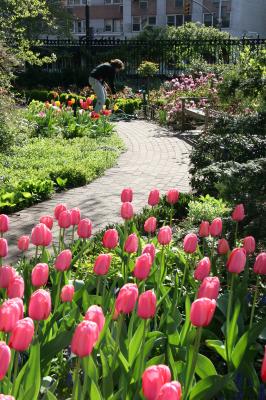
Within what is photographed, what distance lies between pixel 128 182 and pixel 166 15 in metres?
49.9

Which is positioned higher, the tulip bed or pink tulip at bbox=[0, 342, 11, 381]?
pink tulip at bbox=[0, 342, 11, 381]

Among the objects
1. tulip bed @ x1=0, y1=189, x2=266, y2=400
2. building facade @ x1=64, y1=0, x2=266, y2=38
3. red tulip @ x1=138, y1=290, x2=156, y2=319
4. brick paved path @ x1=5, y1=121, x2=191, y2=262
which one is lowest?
brick paved path @ x1=5, y1=121, x2=191, y2=262

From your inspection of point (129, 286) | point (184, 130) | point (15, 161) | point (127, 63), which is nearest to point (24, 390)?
point (129, 286)

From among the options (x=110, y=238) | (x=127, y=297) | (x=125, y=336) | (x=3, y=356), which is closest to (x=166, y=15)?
(x=110, y=238)

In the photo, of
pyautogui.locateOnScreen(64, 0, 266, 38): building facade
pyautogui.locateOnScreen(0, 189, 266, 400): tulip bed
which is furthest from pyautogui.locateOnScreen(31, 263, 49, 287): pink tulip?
pyautogui.locateOnScreen(64, 0, 266, 38): building facade

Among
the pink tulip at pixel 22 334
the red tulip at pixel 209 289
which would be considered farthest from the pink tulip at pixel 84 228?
the pink tulip at pixel 22 334

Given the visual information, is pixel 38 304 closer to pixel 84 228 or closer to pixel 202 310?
pixel 202 310

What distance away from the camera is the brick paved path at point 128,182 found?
6.78 m

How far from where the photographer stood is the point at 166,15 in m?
55.5

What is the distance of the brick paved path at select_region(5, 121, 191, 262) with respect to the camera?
22.2ft

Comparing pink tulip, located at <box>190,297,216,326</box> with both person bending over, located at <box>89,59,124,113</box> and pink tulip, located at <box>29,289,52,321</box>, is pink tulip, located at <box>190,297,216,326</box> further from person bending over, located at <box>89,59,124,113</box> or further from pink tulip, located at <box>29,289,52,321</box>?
person bending over, located at <box>89,59,124,113</box>

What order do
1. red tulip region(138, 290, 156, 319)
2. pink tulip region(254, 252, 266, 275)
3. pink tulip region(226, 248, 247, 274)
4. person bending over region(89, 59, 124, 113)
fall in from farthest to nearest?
person bending over region(89, 59, 124, 113) → pink tulip region(254, 252, 266, 275) → pink tulip region(226, 248, 247, 274) → red tulip region(138, 290, 156, 319)

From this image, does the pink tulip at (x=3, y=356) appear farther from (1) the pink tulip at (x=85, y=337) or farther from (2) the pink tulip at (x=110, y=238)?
(2) the pink tulip at (x=110, y=238)

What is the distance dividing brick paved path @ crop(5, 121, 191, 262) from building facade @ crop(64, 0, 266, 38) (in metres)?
36.5
